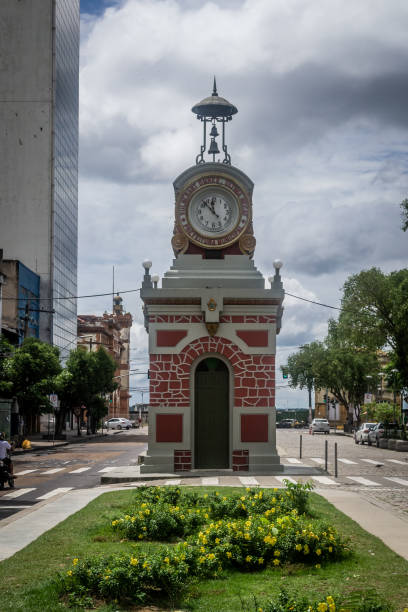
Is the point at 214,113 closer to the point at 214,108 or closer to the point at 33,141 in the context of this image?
the point at 214,108

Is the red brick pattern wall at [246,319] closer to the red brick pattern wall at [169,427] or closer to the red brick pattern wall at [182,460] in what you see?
the red brick pattern wall at [169,427]

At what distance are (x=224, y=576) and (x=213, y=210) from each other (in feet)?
61.0

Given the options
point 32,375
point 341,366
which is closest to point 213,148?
point 32,375

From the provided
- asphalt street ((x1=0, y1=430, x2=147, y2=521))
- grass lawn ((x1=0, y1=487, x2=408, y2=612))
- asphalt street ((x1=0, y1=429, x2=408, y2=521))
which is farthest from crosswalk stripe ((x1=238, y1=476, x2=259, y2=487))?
grass lawn ((x1=0, y1=487, x2=408, y2=612))

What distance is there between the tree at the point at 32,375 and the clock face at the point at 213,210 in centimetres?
2650

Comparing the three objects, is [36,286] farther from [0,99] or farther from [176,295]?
[176,295]

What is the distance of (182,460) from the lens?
82.9ft

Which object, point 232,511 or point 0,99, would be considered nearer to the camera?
point 232,511

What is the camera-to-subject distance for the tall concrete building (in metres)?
95.8

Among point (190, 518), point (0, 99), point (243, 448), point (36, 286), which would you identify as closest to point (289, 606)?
point (190, 518)

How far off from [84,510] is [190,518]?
3912 millimetres

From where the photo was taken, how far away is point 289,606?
7168 mm

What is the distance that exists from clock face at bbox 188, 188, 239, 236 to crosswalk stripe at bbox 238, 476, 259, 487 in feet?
25.8

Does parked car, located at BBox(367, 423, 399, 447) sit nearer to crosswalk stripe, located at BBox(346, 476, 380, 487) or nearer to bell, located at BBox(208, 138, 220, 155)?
crosswalk stripe, located at BBox(346, 476, 380, 487)
